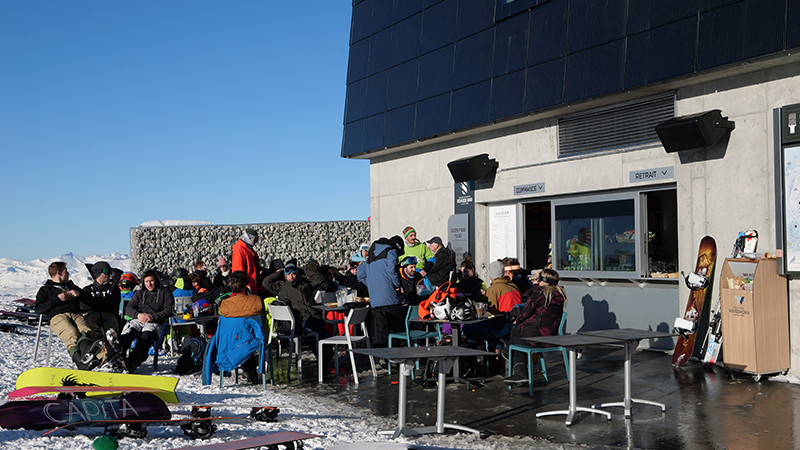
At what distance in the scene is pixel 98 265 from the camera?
9.16m

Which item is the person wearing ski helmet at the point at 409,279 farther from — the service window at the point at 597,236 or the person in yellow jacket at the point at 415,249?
the service window at the point at 597,236

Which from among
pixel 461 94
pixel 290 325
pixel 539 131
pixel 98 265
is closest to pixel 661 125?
pixel 539 131

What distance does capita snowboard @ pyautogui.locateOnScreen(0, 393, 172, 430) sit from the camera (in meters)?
4.73

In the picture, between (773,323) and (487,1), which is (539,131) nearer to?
(487,1)

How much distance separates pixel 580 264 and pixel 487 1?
4.80m

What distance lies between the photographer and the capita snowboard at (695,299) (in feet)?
25.1

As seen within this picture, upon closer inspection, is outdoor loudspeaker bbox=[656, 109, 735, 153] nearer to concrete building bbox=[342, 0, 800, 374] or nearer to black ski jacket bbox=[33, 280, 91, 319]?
concrete building bbox=[342, 0, 800, 374]

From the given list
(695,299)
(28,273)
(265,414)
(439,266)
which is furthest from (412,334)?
(28,273)

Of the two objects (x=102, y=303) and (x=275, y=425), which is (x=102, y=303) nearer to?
(x=102, y=303)

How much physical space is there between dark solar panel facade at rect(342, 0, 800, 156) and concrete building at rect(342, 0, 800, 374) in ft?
0.08

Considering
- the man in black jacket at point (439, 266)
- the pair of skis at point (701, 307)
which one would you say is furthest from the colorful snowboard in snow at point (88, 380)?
the pair of skis at point (701, 307)

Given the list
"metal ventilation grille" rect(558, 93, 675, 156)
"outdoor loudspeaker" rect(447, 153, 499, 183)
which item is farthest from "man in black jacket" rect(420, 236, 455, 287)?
"metal ventilation grille" rect(558, 93, 675, 156)

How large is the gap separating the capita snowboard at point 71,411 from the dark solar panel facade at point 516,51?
6985mm

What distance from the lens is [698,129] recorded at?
7777mm
